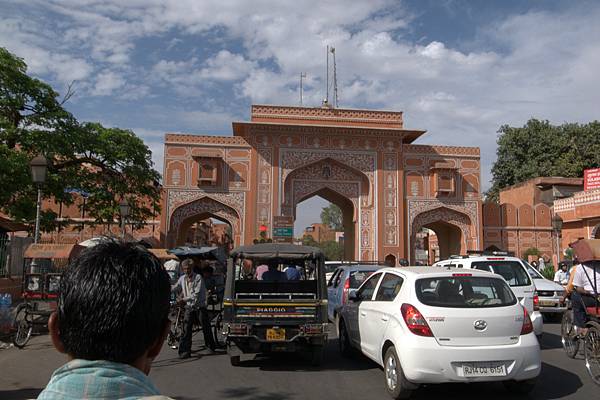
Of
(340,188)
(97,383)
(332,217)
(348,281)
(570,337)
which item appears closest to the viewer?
(97,383)

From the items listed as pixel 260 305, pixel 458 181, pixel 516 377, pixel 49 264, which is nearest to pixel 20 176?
pixel 49 264

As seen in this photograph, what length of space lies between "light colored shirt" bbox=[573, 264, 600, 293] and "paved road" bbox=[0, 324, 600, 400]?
1123 millimetres

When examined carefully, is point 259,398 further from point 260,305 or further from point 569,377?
point 569,377

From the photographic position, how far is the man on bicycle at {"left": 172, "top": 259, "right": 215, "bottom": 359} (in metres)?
7.76

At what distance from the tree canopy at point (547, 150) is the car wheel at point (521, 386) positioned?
34458 mm

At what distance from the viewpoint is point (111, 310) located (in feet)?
3.96

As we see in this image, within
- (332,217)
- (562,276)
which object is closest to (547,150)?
(562,276)

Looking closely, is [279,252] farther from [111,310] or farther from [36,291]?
[111,310]

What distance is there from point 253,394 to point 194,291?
291 cm

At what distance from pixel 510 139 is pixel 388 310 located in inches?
1418

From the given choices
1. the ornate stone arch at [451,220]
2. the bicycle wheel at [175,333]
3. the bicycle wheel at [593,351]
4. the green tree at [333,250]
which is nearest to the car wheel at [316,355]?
the bicycle wheel at [175,333]

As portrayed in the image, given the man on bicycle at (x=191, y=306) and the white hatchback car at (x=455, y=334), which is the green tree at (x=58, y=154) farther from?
the white hatchback car at (x=455, y=334)

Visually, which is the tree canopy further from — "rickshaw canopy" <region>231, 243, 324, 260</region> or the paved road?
"rickshaw canopy" <region>231, 243, 324, 260</region>

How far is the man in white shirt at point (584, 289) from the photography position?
684 cm
